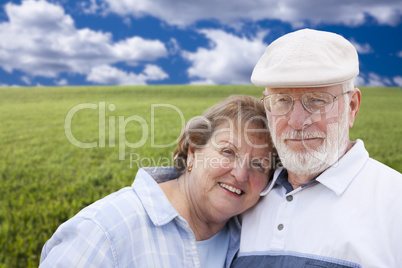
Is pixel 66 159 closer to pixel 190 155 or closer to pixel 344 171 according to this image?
pixel 190 155

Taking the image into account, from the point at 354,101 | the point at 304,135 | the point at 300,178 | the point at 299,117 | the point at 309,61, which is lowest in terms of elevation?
the point at 300,178

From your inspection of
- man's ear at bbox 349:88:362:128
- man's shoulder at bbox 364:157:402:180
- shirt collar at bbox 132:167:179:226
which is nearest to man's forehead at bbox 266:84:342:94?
man's ear at bbox 349:88:362:128

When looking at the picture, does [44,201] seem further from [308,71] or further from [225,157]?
[308,71]

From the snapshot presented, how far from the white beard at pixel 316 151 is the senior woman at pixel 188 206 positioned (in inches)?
8.5

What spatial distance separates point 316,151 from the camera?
2.51 meters

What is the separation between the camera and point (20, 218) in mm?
6785

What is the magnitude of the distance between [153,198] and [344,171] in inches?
49.2

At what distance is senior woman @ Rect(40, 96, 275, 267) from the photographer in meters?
2.24

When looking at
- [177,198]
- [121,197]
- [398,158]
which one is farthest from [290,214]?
[398,158]

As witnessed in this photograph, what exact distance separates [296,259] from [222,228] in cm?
79

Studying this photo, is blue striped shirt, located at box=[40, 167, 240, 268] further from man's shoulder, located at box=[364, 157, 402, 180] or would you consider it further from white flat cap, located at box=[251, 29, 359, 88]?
man's shoulder, located at box=[364, 157, 402, 180]

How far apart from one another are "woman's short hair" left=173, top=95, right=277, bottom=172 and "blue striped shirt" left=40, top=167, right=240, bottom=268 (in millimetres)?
480

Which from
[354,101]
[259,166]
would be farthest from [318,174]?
[354,101]

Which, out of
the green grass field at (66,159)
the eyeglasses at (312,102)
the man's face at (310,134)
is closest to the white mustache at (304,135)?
the man's face at (310,134)
